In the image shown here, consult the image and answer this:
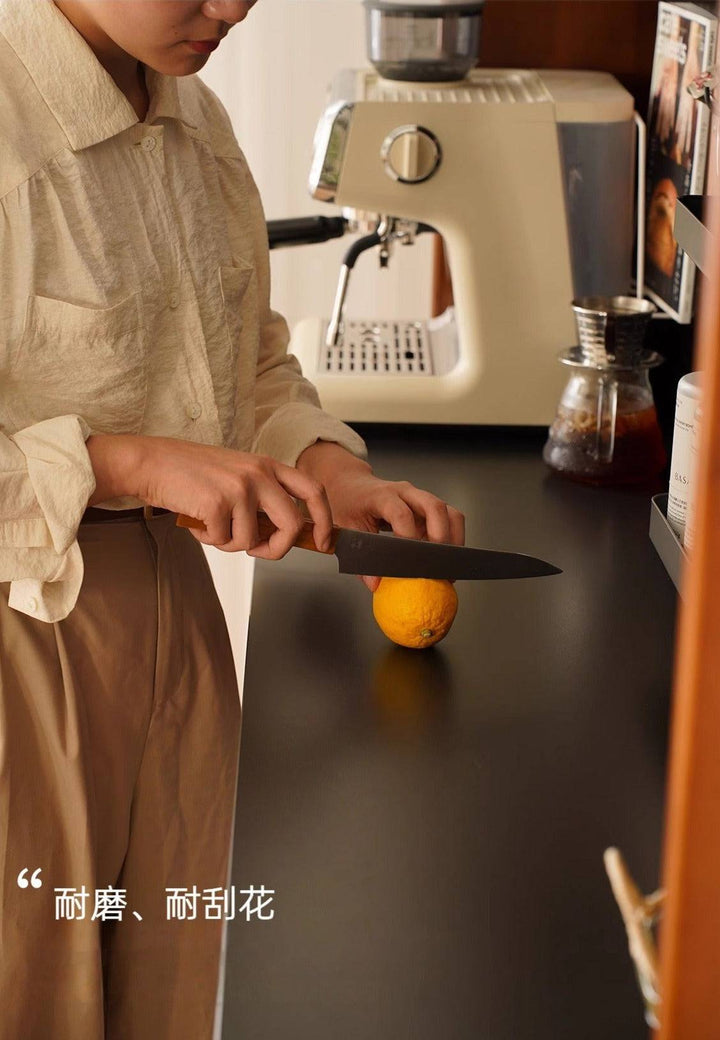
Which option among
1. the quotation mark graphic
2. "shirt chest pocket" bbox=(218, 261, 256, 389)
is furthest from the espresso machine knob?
the quotation mark graphic

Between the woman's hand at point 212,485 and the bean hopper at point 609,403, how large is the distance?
0.52 meters

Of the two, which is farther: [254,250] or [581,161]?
[581,161]

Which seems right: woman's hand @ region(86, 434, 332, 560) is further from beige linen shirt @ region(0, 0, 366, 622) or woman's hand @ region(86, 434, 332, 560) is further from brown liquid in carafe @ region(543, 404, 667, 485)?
brown liquid in carafe @ region(543, 404, 667, 485)

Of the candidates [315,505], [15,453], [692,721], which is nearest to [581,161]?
[315,505]

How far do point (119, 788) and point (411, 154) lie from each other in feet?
2.62

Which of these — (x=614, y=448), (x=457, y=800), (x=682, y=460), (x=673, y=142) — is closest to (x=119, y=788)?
(x=457, y=800)

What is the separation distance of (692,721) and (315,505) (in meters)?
0.56

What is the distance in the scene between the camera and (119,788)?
1.02 m

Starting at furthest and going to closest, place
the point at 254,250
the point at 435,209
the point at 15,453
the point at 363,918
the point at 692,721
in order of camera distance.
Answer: the point at 435,209 < the point at 254,250 < the point at 15,453 < the point at 363,918 < the point at 692,721

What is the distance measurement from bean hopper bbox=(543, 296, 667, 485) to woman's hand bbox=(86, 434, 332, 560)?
520mm

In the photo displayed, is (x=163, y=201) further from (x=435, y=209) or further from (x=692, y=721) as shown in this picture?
(x=692, y=721)

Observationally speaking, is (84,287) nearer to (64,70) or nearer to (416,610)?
(64,70)

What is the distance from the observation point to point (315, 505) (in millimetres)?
886

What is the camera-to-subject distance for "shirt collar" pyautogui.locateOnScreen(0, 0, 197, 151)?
0.90m
